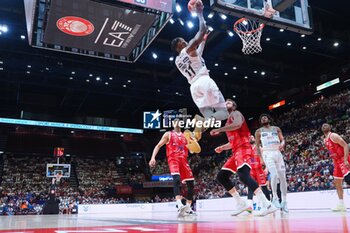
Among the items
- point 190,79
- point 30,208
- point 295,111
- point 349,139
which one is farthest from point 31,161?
point 190,79

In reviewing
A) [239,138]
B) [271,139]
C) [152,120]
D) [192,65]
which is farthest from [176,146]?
[152,120]

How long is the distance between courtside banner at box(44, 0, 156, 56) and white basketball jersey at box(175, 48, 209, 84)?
70.3 inches

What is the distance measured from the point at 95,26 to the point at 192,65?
264 cm

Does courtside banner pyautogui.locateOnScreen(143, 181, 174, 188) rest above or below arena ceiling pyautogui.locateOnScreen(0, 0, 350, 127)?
below

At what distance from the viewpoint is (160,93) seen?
23.1m

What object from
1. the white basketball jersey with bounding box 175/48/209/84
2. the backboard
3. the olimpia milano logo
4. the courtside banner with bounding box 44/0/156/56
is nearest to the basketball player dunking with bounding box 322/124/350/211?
the backboard

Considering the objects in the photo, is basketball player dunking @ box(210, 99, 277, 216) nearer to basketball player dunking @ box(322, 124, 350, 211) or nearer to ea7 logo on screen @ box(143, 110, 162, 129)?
basketball player dunking @ box(322, 124, 350, 211)

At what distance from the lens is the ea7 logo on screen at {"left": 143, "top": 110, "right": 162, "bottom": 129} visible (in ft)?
88.9

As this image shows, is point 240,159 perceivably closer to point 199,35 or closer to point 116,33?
point 199,35

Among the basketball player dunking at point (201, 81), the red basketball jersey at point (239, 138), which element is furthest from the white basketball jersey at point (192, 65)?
the red basketball jersey at point (239, 138)

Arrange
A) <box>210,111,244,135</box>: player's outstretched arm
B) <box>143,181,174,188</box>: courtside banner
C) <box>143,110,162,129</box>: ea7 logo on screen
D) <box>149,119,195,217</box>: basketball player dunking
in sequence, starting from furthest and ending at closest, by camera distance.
A: 1. <box>143,181,174,188</box>: courtside banner
2. <box>143,110,162,129</box>: ea7 logo on screen
3. <box>149,119,195,217</box>: basketball player dunking
4. <box>210,111,244,135</box>: player's outstretched arm

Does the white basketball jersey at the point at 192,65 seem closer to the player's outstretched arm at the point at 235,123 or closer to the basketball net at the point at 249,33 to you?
the player's outstretched arm at the point at 235,123

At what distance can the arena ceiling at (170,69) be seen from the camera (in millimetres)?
15648

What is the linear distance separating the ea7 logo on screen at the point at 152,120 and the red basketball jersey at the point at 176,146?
810 inches
